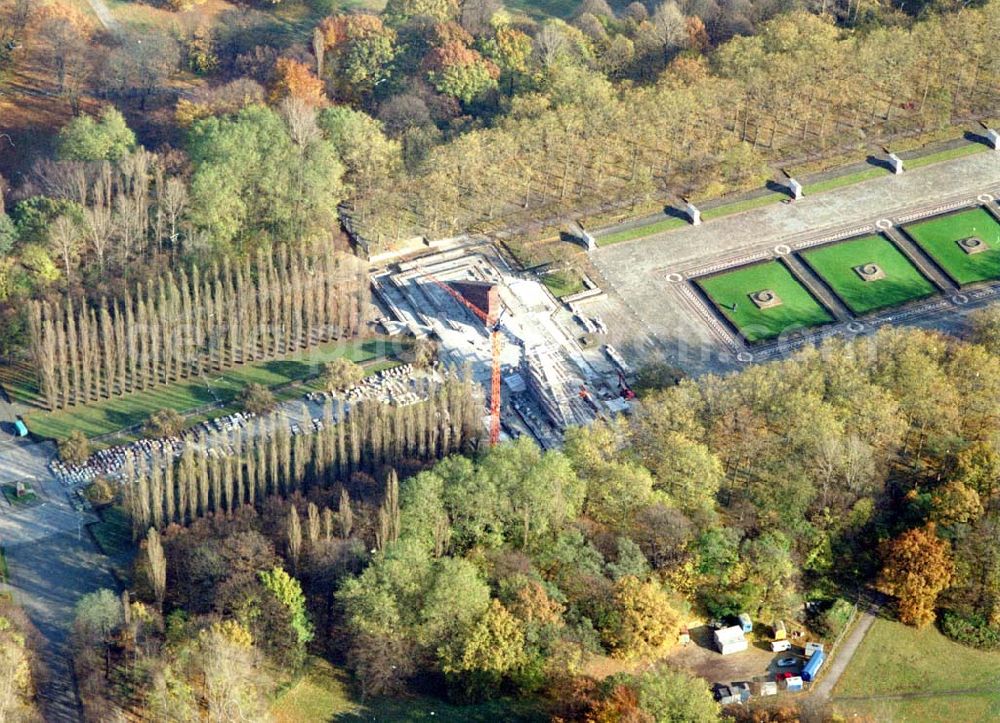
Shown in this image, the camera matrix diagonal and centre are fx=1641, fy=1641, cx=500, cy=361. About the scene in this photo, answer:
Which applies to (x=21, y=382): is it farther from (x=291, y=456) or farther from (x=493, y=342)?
(x=493, y=342)

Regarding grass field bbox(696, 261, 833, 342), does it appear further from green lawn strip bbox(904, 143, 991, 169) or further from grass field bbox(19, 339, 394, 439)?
grass field bbox(19, 339, 394, 439)

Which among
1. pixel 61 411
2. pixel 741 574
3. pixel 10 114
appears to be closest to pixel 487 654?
pixel 741 574

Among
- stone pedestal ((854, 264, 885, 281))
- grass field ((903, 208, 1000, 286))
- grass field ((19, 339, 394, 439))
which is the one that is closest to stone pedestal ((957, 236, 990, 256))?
grass field ((903, 208, 1000, 286))

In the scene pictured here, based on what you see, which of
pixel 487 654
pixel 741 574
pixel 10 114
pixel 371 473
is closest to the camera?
pixel 487 654

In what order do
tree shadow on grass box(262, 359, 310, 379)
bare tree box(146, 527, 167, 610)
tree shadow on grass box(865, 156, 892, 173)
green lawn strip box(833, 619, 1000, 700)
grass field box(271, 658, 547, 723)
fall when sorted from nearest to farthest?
grass field box(271, 658, 547, 723)
bare tree box(146, 527, 167, 610)
green lawn strip box(833, 619, 1000, 700)
tree shadow on grass box(262, 359, 310, 379)
tree shadow on grass box(865, 156, 892, 173)

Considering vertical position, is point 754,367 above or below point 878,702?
above

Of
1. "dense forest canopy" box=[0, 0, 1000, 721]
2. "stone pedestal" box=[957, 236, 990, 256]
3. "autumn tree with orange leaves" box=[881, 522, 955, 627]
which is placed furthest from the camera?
"stone pedestal" box=[957, 236, 990, 256]

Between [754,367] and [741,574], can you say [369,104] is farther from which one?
[741,574]

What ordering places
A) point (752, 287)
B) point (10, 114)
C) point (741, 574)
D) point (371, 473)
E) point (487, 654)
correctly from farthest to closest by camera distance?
point (10, 114)
point (752, 287)
point (371, 473)
point (741, 574)
point (487, 654)
